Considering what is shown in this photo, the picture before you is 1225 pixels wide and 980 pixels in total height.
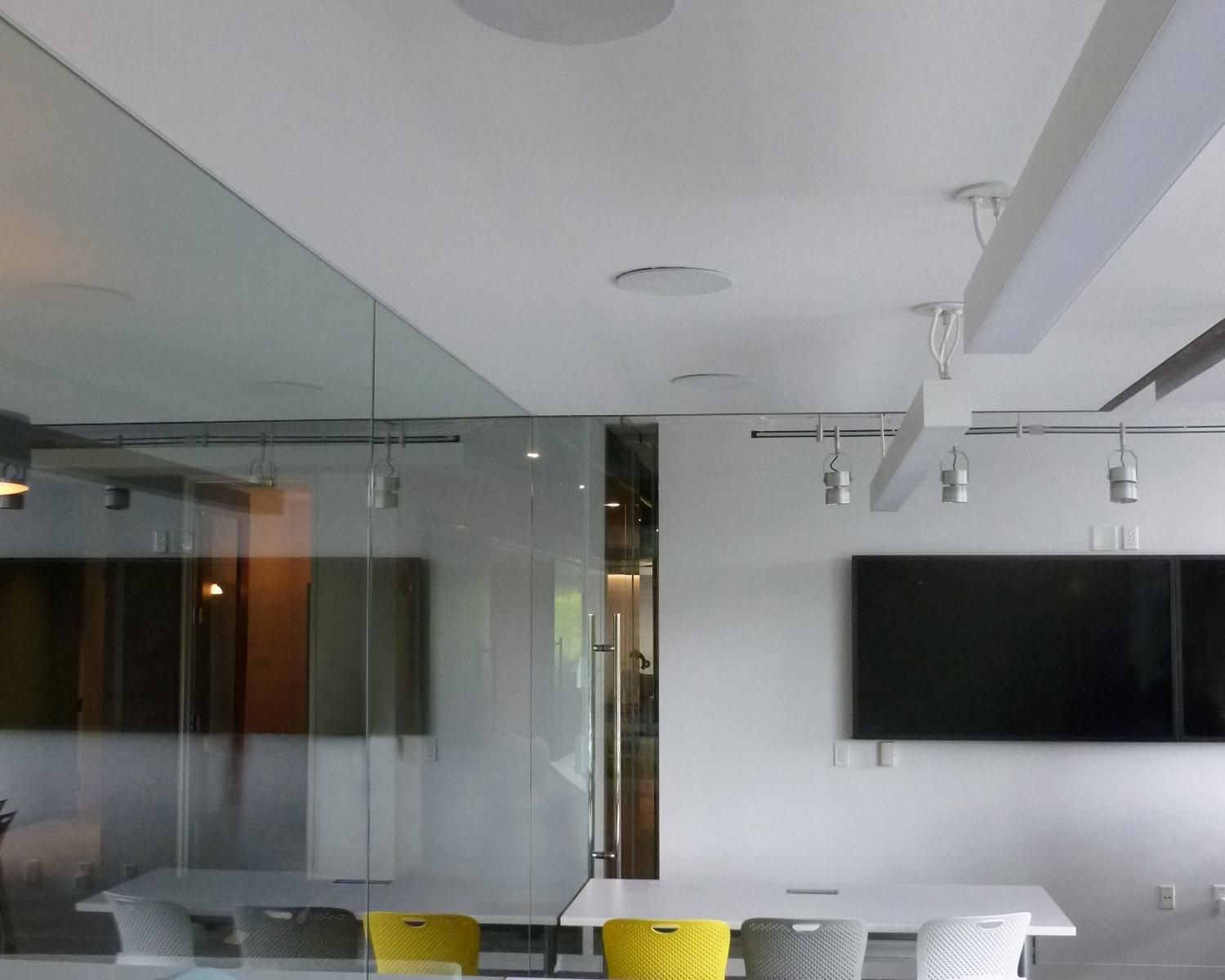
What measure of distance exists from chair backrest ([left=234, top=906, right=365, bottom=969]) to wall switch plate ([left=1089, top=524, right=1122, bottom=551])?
477cm

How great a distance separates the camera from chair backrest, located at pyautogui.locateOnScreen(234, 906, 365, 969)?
2.26 metres

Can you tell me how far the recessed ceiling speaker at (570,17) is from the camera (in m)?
1.60

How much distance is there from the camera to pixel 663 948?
174 inches

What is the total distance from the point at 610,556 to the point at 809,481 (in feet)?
3.69

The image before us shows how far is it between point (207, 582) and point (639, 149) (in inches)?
39.0

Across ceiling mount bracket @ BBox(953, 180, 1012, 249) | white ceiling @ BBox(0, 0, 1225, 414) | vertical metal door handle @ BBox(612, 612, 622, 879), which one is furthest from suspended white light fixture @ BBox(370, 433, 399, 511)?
vertical metal door handle @ BBox(612, 612, 622, 879)

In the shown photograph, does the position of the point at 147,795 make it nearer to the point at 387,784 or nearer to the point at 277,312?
the point at 277,312

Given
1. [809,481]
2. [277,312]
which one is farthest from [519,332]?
[809,481]

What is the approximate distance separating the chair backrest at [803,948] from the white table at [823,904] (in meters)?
0.18

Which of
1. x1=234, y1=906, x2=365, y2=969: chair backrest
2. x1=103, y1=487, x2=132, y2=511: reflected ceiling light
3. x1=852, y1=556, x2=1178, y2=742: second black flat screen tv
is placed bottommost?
x1=234, y1=906, x2=365, y2=969: chair backrest

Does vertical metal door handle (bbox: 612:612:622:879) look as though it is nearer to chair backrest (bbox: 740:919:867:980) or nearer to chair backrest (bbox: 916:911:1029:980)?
chair backrest (bbox: 740:919:867:980)

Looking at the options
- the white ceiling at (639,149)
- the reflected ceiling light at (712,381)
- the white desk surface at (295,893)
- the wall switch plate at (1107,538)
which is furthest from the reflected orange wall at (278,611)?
the wall switch plate at (1107,538)

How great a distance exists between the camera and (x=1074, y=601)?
6461mm

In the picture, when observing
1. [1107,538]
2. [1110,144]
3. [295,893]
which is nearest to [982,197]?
[1110,144]
